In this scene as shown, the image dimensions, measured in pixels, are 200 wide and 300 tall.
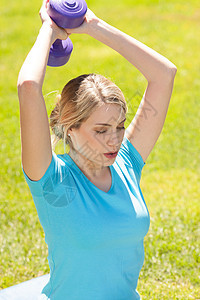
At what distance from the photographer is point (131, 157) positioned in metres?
2.66

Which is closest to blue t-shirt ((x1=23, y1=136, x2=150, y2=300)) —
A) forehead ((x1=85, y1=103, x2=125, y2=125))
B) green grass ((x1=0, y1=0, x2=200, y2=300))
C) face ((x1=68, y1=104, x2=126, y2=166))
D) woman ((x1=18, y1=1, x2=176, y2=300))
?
woman ((x1=18, y1=1, x2=176, y2=300))

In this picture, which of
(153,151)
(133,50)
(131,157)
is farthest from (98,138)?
(153,151)

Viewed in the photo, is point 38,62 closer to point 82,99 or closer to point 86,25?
point 82,99

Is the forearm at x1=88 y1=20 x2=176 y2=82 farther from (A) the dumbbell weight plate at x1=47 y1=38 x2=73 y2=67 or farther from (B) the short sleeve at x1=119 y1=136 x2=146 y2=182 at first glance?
(B) the short sleeve at x1=119 y1=136 x2=146 y2=182

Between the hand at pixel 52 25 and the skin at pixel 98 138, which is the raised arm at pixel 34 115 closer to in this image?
the hand at pixel 52 25

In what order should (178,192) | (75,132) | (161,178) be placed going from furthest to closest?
1. (161,178)
2. (178,192)
3. (75,132)

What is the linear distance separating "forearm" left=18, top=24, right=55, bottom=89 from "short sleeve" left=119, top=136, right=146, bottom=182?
0.72 metres

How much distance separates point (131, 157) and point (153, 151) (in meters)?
3.82

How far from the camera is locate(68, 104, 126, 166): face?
233 cm

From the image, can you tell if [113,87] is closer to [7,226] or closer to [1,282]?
[1,282]

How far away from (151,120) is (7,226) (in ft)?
8.38

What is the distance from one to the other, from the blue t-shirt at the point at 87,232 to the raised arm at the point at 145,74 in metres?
0.36

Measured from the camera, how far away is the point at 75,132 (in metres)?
2.39

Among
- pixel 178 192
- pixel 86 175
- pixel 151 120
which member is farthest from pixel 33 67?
pixel 178 192
